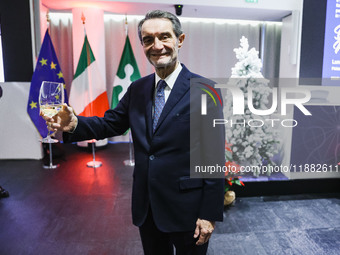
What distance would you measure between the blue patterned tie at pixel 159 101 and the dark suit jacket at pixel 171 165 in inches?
0.9

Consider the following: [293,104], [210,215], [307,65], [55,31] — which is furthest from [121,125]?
[55,31]

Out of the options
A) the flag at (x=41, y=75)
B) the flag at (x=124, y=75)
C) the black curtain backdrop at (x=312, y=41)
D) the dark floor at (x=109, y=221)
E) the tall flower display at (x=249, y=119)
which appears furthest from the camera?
the flag at (x=124, y=75)

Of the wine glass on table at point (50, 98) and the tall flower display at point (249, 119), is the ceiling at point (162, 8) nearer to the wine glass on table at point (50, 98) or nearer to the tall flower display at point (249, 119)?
the tall flower display at point (249, 119)

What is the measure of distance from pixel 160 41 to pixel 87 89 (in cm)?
371

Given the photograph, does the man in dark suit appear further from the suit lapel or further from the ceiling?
the ceiling

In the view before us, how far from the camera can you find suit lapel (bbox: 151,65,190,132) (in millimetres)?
1210

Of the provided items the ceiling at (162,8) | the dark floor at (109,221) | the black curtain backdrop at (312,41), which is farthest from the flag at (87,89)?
the black curtain backdrop at (312,41)

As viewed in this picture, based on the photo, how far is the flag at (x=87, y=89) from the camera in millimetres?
4578

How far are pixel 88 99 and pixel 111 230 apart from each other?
2.54 meters

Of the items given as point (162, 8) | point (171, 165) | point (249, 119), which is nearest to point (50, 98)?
point (171, 165)

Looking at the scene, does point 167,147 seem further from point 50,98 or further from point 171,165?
point 50,98

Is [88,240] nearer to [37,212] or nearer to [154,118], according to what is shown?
[37,212]

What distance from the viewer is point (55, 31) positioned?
5922 millimetres

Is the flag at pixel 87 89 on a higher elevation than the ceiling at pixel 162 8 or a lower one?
lower
